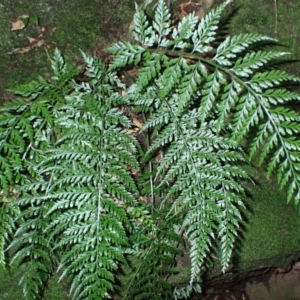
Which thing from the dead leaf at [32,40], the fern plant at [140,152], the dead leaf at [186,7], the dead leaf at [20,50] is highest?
the dead leaf at [186,7]

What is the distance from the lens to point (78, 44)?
345 centimetres

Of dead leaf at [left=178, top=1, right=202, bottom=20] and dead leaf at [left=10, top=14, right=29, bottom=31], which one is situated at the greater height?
dead leaf at [left=178, top=1, right=202, bottom=20]

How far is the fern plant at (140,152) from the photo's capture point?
2.52m

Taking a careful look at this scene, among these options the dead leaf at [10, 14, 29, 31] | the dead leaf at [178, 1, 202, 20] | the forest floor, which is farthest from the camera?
the forest floor

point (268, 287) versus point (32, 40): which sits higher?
point (32, 40)

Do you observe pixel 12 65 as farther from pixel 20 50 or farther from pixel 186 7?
pixel 186 7

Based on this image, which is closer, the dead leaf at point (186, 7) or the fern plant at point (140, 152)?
the fern plant at point (140, 152)

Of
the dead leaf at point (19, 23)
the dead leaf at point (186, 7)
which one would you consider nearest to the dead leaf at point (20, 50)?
the dead leaf at point (19, 23)

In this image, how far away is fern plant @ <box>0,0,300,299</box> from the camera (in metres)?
2.52

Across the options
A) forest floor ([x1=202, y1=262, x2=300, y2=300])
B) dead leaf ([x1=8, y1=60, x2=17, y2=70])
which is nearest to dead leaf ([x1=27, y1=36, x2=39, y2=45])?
dead leaf ([x1=8, y1=60, x2=17, y2=70])

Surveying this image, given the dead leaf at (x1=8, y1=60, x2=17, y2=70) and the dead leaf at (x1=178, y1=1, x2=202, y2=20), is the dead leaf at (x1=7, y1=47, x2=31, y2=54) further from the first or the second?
the dead leaf at (x1=178, y1=1, x2=202, y2=20)

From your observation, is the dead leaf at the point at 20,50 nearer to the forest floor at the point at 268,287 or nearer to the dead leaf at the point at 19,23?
the dead leaf at the point at 19,23

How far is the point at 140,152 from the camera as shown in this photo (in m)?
3.16

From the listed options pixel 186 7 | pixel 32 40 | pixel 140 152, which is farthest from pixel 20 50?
pixel 186 7
